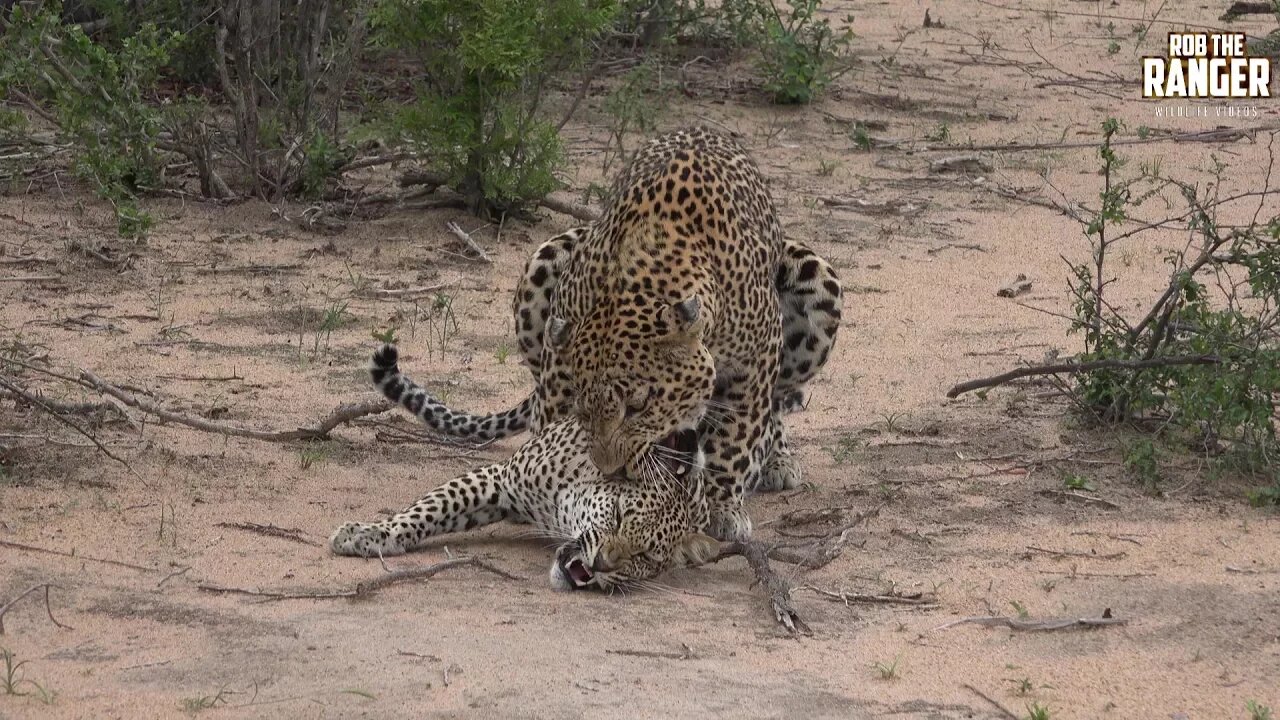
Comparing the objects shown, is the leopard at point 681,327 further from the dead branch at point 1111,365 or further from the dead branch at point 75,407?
the dead branch at point 75,407

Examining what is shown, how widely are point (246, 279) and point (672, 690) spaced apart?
6.11 meters

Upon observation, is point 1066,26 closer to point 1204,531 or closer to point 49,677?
point 1204,531

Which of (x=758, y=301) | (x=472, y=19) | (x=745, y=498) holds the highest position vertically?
(x=472, y=19)

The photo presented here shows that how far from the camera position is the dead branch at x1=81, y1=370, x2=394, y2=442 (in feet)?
24.9

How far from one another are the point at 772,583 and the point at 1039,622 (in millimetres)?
955

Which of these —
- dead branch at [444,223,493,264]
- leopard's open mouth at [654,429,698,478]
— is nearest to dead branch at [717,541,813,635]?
leopard's open mouth at [654,429,698,478]

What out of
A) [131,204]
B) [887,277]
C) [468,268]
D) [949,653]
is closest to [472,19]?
[468,268]

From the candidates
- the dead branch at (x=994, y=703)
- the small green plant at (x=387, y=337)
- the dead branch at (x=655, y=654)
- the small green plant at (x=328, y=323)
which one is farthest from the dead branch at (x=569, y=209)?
the dead branch at (x=994, y=703)

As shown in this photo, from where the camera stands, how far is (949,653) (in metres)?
5.93

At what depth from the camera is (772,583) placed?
→ 6.36 meters

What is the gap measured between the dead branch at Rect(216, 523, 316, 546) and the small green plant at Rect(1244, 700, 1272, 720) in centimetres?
347

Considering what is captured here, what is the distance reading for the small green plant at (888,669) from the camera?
5.68m

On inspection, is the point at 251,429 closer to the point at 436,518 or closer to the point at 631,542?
the point at 436,518

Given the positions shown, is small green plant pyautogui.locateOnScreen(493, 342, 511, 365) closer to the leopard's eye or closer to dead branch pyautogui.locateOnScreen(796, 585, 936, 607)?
the leopard's eye
